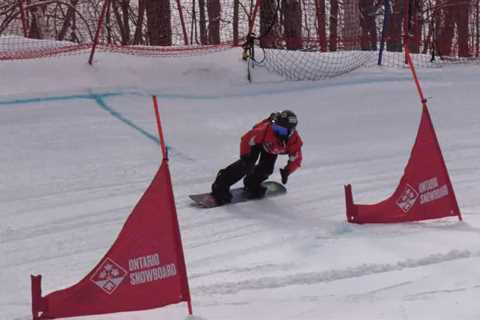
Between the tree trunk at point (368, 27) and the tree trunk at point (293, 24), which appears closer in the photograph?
the tree trunk at point (293, 24)

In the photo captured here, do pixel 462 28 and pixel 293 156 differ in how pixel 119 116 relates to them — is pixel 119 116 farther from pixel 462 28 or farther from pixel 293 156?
pixel 462 28

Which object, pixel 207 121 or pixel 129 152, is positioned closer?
pixel 129 152

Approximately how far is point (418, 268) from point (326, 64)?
320 inches

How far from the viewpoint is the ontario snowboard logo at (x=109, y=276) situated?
4.39 m

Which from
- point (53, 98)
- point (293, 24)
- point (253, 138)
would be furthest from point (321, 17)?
point (253, 138)

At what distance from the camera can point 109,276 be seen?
4.41 metres


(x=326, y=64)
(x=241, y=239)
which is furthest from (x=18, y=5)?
(x=241, y=239)

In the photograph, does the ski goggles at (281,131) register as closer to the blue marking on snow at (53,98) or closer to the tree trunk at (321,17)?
the blue marking on snow at (53,98)

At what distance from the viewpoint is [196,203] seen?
297 inches

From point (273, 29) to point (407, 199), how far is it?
25.6 ft

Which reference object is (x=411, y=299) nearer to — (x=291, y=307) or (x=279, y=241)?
(x=291, y=307)

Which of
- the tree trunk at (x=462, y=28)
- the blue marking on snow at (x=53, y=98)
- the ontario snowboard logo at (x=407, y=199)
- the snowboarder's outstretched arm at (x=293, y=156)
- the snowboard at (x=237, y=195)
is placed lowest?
the snowboard at (x=237, y=195)

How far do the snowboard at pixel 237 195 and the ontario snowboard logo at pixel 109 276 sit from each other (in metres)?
3.04

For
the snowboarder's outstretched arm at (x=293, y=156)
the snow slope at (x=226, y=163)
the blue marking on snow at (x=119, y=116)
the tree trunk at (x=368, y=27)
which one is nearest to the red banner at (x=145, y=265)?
the snow slope at (x=226, y=163)
